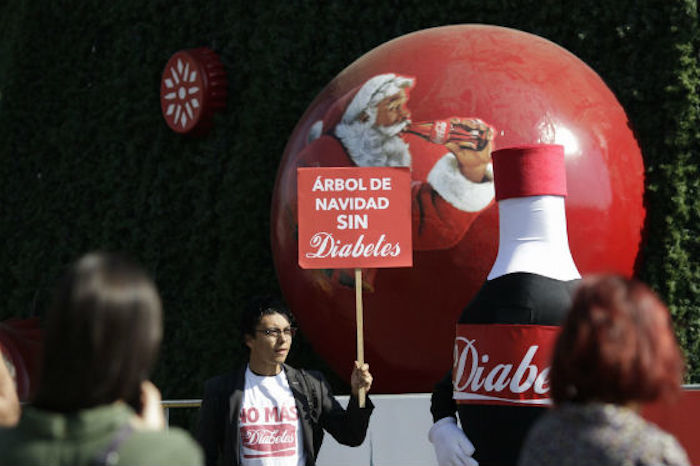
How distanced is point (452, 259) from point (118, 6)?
16.4ft

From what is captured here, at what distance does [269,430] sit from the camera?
383 cm

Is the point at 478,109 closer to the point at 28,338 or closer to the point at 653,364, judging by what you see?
the point at 653,364

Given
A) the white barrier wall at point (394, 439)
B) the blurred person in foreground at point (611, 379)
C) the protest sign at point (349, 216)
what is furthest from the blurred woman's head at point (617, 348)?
the white barrier wall at point (394, 439)

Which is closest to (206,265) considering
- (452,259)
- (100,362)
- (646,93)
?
(452,259)

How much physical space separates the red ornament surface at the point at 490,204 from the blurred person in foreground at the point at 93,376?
3830 mm

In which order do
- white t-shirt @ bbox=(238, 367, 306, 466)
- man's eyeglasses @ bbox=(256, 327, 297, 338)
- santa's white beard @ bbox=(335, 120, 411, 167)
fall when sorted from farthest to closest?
santa's white beard @ bbox=(335, 120, 411, 167), man's eyeglasses @ bbox=(256, 327, 297, 338), white t-shirt @ bbox=(238, 367, 306, 466)

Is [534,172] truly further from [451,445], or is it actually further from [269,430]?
[269,430]

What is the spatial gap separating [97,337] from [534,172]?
2.42m

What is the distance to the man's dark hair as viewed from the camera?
4.04 meters

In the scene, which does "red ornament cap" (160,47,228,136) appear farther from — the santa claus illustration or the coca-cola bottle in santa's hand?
the coca-cola bottle in santa's hand

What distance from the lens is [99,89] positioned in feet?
A: 30.2

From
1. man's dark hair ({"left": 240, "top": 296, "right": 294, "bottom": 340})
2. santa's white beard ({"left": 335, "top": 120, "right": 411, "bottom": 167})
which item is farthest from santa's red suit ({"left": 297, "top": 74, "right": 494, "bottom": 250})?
Answer: man's dark hair ({"left": 240, "top": 296, "right": 294, "bottom": 340})

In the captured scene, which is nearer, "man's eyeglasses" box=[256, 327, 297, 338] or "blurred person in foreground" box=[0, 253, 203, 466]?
"blurred person in foreground" box=[0, 253, 203, 466]

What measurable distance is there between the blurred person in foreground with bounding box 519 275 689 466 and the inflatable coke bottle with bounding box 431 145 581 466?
1633mm
